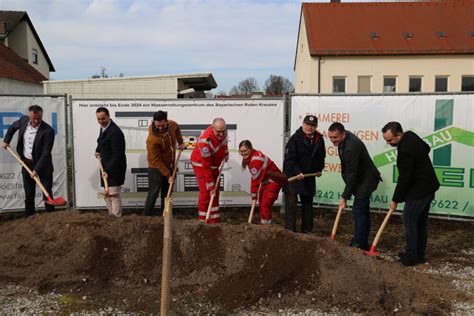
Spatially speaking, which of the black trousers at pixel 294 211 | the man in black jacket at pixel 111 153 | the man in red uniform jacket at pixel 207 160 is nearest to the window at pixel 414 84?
the black trousers at pixel 294 211

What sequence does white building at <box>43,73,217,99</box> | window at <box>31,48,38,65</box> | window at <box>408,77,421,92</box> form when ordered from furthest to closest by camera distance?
window at <box>31,48,38,65</box> → window at <box>408,77,421,92</box> → white building at <box>43,73,217,99</box>

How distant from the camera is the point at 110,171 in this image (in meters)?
6.00

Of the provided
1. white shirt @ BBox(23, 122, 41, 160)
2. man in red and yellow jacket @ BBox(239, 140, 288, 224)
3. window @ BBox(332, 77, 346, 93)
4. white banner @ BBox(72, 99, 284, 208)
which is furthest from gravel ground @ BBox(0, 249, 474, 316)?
window @ BBox(332, 77, 346, 93)

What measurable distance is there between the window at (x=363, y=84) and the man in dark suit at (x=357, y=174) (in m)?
27.6

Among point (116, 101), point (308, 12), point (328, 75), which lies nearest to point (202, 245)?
point (116, 101)

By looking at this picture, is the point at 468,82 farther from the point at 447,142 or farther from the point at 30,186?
the point at 30,186

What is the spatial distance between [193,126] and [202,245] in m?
3.15

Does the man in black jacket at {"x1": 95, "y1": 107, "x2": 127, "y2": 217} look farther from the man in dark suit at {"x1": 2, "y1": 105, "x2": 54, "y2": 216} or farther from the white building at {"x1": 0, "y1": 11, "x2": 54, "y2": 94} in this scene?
the white building at {"x1": 0, "y1": 11, "x2": 54, "y2": 94}

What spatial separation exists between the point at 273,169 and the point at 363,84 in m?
27.9

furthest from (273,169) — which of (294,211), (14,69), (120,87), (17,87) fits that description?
(14,69)

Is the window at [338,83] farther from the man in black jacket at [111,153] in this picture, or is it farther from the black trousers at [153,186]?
the man in black jacket at [111,153]

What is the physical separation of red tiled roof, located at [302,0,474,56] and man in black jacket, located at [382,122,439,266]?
27.0 meters

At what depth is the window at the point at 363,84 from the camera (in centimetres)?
3152

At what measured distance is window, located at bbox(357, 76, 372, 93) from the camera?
31.5m
